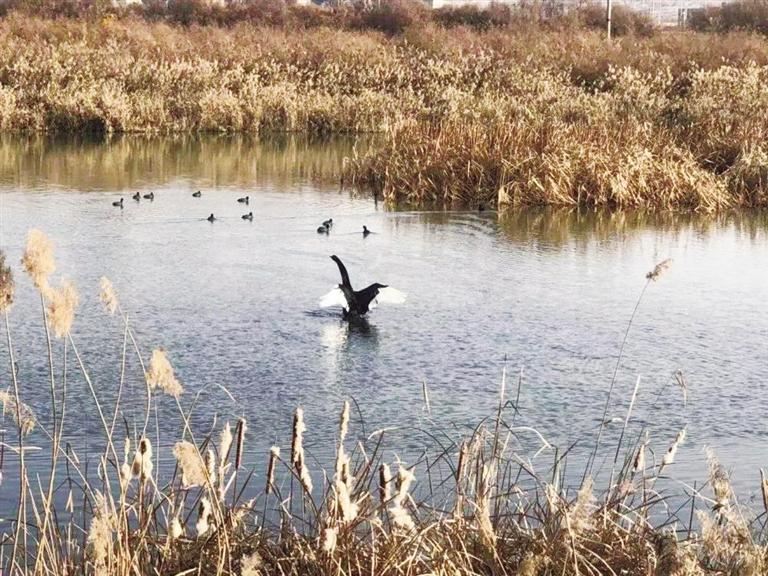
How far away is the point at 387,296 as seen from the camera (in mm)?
7551

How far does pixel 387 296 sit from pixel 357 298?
172 millimetres

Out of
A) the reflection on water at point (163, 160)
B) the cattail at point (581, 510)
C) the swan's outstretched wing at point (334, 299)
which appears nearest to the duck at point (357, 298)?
the swan's outstretched wing at point (334, 299)

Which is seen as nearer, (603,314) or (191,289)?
(603,314)

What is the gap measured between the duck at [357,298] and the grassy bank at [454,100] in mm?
5018

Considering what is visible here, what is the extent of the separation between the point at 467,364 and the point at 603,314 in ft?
4.97

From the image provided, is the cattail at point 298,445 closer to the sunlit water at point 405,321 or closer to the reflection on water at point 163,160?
the sunlit water at point 405,321

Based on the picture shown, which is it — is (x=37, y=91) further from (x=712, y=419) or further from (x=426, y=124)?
(x=712, y=419)

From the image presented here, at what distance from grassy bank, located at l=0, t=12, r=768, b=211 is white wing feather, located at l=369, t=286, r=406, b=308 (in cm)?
496

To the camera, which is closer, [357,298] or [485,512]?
[485,512]

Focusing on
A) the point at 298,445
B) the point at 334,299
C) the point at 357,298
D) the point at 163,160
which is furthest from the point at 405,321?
the point at 163,160

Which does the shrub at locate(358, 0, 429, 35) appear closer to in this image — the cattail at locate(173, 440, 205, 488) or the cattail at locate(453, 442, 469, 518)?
the cattail at locate(453, 442, 469, 518)

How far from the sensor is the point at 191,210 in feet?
38.5

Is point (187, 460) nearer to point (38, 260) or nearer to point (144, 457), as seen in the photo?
point (144, 457)

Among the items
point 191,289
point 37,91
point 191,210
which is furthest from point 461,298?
point 37,91
